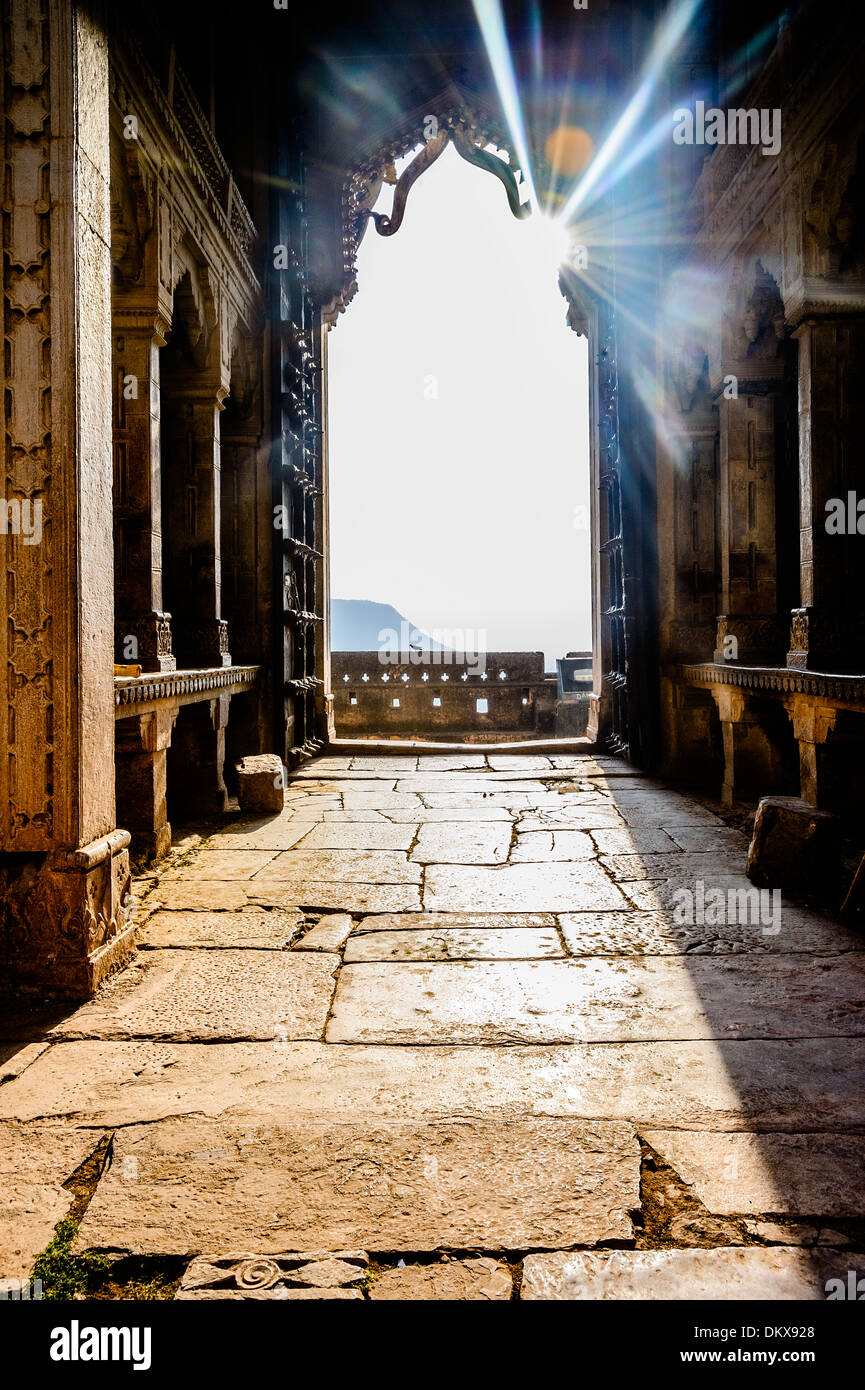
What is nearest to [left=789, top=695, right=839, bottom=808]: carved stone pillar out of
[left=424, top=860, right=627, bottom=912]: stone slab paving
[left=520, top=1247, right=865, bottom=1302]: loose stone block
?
[left=424, top=860, right=627, bottom=912]: stone slab paving

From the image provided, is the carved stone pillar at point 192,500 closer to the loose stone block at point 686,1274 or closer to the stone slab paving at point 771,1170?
the stone slab paving at point 771,1170

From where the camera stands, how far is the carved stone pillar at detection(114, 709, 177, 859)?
4410 millimetres

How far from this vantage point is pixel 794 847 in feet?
12.5

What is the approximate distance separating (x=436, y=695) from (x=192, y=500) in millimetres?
9643

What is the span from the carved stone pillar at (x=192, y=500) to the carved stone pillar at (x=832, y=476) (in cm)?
419

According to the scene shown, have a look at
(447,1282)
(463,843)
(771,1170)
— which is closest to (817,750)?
(463,843)

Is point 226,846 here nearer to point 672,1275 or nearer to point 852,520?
point 672,1275

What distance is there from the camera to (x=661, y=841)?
494 cm

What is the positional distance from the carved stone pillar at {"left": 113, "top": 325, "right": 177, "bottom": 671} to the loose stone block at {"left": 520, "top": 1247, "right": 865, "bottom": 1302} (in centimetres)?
417

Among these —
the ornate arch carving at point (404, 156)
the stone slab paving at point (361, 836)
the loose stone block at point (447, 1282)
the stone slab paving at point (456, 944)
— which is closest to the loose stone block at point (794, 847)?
the stone slab paving at point (456, 944)

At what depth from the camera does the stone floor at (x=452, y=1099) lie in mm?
1503

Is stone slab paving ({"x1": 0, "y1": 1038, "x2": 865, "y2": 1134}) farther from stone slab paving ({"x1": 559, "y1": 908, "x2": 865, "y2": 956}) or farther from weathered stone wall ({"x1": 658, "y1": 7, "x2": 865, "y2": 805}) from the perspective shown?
weathered stone wall ({"x1": 658, "y1": 7, "x2": 865, "y2": 805})

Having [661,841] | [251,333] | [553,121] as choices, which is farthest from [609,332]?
[661,841]

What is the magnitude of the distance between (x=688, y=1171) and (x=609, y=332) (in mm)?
8298
